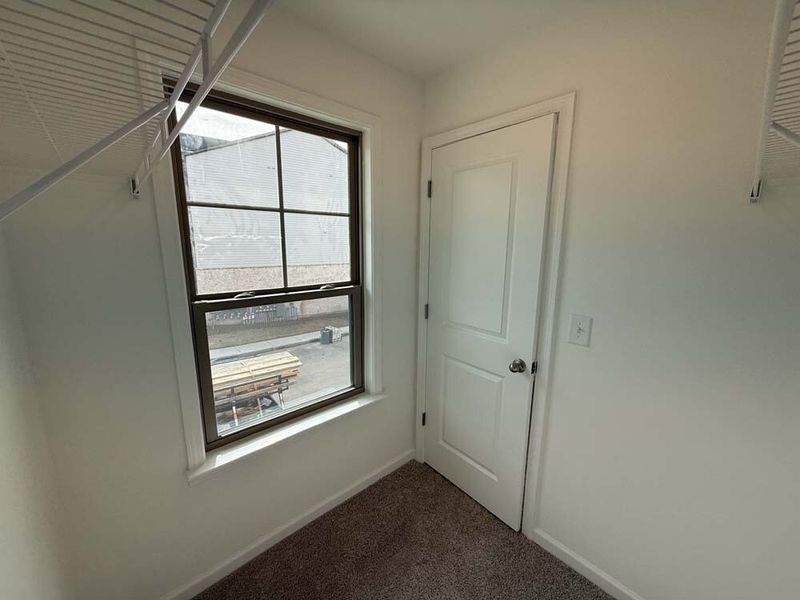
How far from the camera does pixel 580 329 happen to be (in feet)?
4.48

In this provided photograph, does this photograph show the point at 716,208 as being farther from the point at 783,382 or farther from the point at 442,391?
the point at 442,391

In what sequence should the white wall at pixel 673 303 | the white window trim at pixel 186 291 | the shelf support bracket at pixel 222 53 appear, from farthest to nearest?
1. the white window trim at pixel 186 291
2. the white wall at pixel 673 303
3. the shelf support bracket at pixel 222 53

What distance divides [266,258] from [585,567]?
195cm

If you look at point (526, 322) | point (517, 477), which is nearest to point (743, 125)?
point (526, 322)

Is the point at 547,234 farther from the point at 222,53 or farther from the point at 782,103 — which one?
the point at 222,53

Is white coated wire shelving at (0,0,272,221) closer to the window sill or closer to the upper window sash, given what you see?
the upper window sash

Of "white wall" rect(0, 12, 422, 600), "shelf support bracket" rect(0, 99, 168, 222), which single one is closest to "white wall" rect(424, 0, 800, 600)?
"white wall" rect(0, 12, 422, 600)

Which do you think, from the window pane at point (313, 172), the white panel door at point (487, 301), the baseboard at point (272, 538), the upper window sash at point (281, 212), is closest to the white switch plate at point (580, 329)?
the white panel door at point (487, 301)

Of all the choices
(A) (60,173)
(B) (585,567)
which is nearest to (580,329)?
(B) (585,567)

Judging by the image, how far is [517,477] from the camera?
163 cm

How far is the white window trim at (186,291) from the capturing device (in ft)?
3.77

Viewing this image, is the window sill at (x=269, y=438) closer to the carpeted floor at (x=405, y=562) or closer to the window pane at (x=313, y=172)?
the carpeted floor at (x=405, y=562)

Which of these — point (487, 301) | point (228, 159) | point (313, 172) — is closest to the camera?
point (228, 159)

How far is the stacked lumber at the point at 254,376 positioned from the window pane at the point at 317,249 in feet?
1.26
